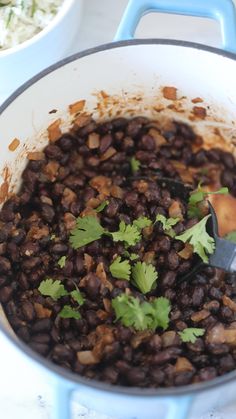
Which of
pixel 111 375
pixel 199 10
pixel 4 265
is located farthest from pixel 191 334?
pixel 199 10

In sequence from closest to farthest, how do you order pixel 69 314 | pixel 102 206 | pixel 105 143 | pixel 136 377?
pixel 136 377 → pixel 69 314 → pixel 102 206 → pixel 105 143

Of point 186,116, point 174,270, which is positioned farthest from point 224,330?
point 186,116

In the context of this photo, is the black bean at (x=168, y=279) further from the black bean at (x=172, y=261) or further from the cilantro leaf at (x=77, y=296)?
the cilantro leaf at (x=77, y=296)

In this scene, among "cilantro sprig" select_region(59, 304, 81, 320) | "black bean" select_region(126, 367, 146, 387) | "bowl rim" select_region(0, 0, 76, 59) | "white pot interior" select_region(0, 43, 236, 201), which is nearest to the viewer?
"black bean" select_region(126, 367, 146, 387)

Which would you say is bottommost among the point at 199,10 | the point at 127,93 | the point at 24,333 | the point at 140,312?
the point at 24,333

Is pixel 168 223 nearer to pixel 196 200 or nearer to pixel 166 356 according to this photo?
pixel 196 200

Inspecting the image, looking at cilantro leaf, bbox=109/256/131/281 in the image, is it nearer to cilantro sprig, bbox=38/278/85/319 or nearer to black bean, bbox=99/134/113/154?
cilantro sprig, bbox=38/278/85/319

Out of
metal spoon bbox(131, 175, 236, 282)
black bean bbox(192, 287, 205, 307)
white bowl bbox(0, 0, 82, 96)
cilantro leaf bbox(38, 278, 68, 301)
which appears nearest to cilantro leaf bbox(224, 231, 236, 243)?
metal spoon bbox(131, 175, 236, 282)
